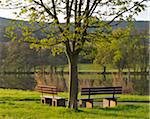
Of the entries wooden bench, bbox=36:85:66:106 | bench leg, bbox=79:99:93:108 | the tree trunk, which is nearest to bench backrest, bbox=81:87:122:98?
bench leg, bbox=79:99:93:108

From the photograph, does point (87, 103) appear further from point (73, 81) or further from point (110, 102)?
point (73, 81)

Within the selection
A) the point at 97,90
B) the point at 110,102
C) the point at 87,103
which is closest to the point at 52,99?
the point at 87,103

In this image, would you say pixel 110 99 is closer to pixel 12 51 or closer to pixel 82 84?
pixel 82 84

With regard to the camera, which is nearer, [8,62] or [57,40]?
[57,40]

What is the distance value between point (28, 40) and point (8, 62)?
4356 centimetres

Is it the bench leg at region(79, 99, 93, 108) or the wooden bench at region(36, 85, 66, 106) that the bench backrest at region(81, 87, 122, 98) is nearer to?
the bench leg at region(79, 99, 93, 108)

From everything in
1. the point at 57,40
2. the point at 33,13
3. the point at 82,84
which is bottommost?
the point at 82,84

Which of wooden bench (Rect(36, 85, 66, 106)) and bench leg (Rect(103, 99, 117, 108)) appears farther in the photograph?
bench leg (Rect(103, 99, 117, 108))

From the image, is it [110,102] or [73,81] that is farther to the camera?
[110,102]

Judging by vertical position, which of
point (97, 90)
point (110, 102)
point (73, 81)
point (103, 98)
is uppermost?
point (73, 81)

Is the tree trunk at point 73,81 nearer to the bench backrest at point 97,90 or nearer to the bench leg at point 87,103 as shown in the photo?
the bench leg at point 87,103

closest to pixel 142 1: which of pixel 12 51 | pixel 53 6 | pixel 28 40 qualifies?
pixel 53 6

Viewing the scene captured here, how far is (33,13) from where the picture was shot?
34.2 ft

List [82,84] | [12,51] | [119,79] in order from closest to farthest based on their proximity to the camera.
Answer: [119,79]
[82,84]
[12,51]
